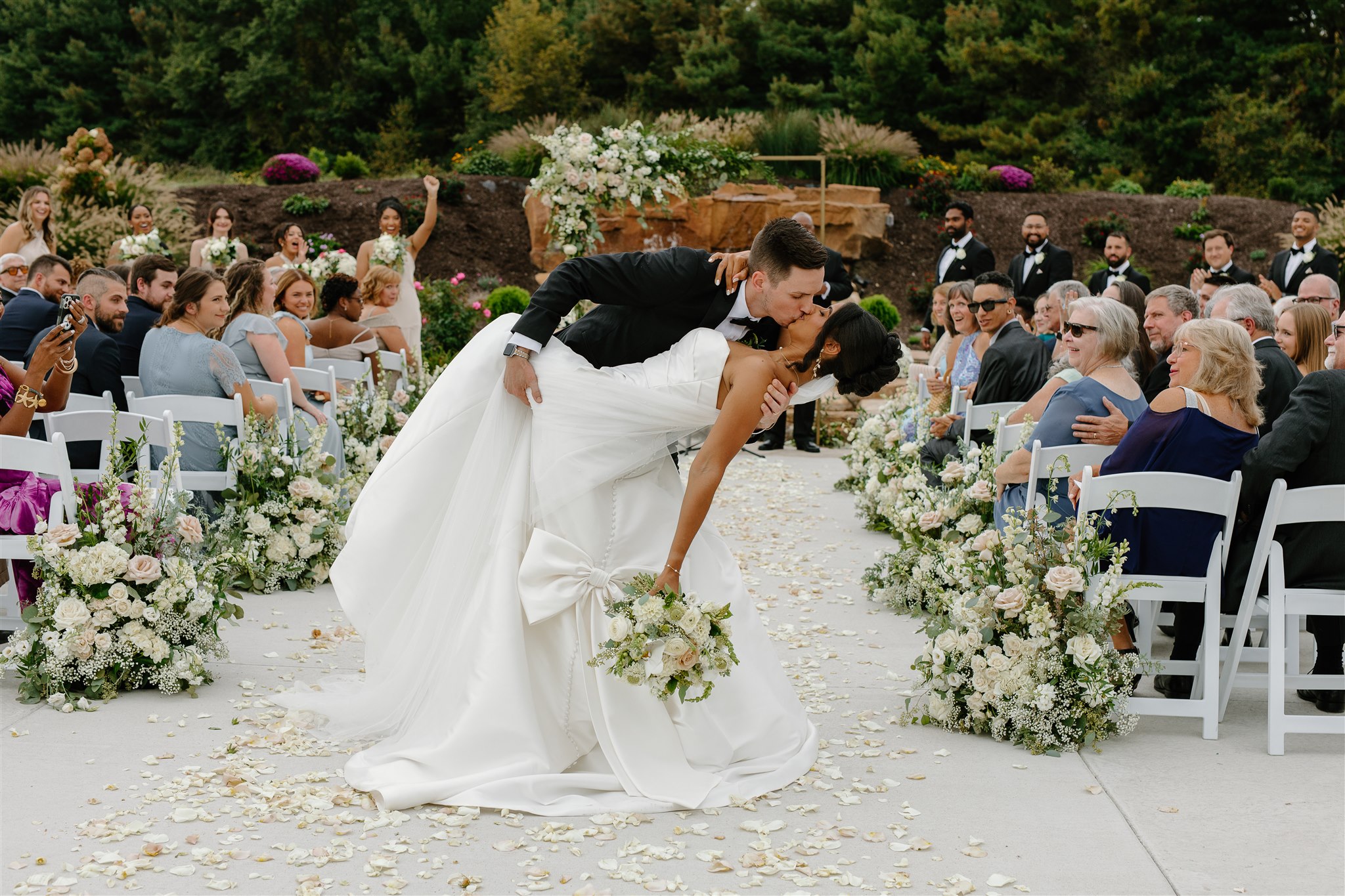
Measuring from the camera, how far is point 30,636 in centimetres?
430

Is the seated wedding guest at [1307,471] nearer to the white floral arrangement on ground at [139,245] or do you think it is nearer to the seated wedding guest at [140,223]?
the white floral arrangement on ground at [139,245]

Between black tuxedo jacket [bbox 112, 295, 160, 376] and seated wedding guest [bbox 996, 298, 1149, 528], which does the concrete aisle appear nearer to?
seated wedding guest [bbox 996, 298, 1149, 528]

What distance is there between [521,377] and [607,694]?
3.40 ft

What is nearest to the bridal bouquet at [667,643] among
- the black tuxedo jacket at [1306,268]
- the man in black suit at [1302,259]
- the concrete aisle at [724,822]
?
the concrete aisle at [724,822]

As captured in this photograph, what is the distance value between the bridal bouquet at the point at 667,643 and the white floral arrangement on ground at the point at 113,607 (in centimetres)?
198

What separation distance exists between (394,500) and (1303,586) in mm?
3357

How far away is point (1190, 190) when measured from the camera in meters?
21.5

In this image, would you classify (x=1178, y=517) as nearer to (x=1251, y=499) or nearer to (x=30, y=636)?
(x=1251, y=499)

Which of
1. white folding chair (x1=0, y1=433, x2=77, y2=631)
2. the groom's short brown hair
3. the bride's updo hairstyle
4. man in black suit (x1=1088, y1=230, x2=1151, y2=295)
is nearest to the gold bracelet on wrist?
white folding chair (x1=0, y1=433, x2=77, y2=631)

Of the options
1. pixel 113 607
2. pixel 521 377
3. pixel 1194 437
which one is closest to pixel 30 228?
pixel 113 607

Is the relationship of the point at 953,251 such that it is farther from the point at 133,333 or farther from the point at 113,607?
the point at 113,607

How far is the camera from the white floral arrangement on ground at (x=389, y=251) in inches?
427

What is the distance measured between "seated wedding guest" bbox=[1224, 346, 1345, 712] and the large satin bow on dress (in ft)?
7.79

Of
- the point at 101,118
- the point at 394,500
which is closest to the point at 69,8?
the point at 101,118
